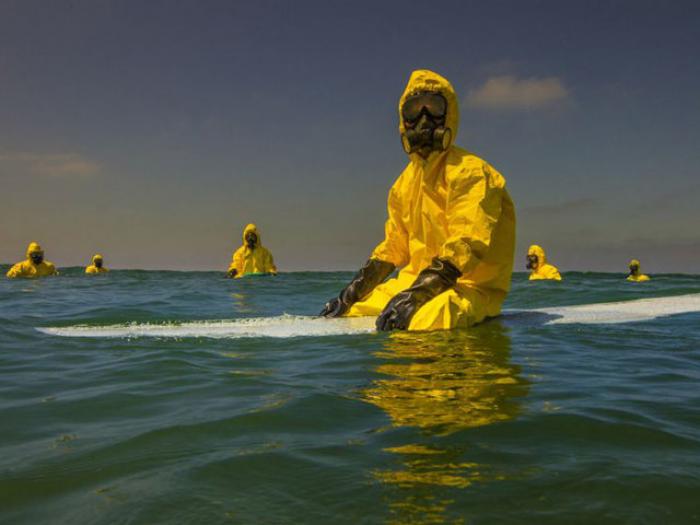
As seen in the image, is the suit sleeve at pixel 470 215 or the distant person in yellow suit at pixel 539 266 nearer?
the suit sleeve at pixel 470 215

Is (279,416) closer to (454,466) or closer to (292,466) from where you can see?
(292,466)

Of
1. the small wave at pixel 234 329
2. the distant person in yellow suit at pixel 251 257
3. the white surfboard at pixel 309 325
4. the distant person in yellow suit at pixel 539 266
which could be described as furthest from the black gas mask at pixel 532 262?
the small wave at pixel 234 329

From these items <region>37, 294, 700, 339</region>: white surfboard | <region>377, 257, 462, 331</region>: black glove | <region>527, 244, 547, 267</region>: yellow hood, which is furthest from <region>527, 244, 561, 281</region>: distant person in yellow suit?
<region>377, 257, 462, 331</region>: black glove

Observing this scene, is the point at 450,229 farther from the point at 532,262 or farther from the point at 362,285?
the point at 532,262

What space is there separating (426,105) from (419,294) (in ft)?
5.95

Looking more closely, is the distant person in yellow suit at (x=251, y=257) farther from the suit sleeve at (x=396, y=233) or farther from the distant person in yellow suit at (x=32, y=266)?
the suit sleeve at (x=396, y=233)

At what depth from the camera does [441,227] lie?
5.89 m

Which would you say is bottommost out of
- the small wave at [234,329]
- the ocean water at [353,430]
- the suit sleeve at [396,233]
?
the ocean water at [353,430]

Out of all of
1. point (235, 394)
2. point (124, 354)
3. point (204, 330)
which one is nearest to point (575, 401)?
point (235, 394)

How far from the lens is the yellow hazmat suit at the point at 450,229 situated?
17.6ft

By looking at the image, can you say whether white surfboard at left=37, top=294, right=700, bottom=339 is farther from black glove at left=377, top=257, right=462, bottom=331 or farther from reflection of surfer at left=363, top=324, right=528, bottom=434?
reflection of surfer at left=363, top=324, right=528, bottom=434

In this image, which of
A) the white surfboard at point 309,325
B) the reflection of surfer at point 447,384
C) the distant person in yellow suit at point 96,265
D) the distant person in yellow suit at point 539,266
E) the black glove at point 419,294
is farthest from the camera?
the distant person in yellow suit at point 96,265

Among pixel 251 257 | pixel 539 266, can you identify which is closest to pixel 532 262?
pixel 539 266

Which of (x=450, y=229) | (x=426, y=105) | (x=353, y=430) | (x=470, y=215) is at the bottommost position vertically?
(x=353, y=430)
